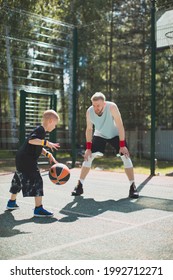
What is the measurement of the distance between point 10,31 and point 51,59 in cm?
638

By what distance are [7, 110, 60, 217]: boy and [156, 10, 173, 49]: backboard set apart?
19.7 feet

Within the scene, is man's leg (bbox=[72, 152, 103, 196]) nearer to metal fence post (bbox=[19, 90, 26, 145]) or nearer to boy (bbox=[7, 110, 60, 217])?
boy (bbox=[7, 110, 60, 217])

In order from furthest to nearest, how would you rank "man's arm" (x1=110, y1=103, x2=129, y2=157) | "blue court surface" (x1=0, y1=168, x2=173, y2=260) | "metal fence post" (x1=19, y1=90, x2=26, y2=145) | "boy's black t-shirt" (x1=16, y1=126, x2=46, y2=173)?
1. "metal fence post" (x1=19, y1=90, x2=26, y2=145)
2. "man's arm" (x1=110, y1=103, x2=129, y2=157)
3. "boy's black t-shirt" (x1=16, y1=126, x2=46, y2=173)
4. "blue court surface" (x1=0, y1=168, x2=173, y2=260)

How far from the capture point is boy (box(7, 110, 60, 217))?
199 inches

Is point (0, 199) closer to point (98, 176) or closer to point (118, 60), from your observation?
point (98, 176)

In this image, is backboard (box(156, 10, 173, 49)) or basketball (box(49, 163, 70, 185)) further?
backboard (box(156, 10, 173, 49))

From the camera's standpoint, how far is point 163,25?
10.2 meters

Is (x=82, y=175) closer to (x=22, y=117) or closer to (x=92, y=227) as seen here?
(x=92, y=227)

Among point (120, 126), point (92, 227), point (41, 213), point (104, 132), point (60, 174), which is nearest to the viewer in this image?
point (92, 227)

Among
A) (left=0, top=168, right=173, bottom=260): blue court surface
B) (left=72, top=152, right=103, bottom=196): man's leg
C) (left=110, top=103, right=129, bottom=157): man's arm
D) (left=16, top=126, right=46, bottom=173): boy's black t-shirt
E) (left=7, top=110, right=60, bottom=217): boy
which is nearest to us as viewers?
(left=0, top=168, right=173, bottom=260): blue court surface

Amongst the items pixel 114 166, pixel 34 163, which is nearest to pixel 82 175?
pixel 34 163

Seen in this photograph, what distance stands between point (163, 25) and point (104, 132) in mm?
4825

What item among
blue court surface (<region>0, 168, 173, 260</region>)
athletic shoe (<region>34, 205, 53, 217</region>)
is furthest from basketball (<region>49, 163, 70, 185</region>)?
athletic shoe (<region>34, 205, 53, 217</region>)
